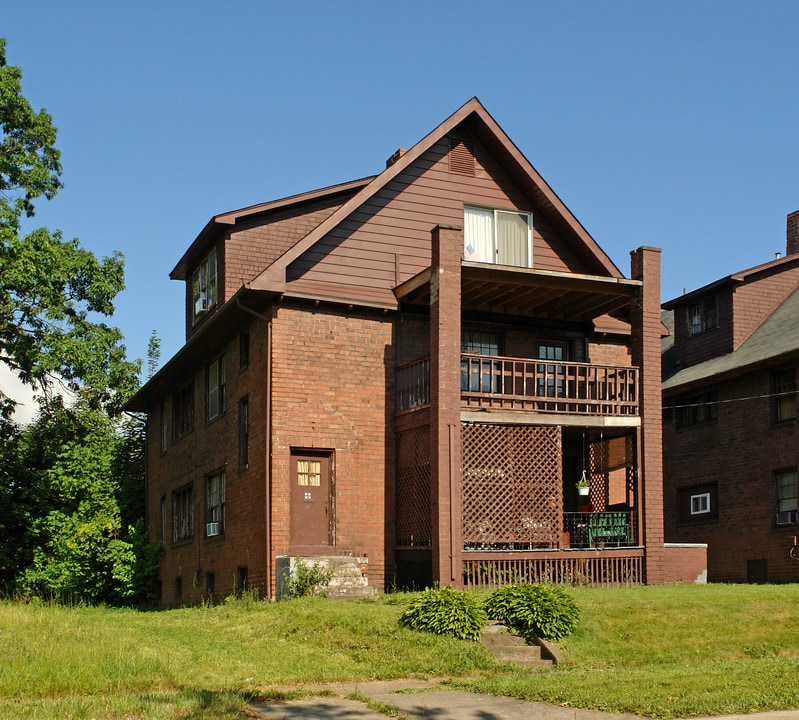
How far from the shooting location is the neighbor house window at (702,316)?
31.7m

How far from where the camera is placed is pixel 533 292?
78.3 ft

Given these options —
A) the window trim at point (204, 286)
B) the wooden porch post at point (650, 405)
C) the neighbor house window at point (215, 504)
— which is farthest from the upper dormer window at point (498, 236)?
the neighbor house window at point (215, 504)

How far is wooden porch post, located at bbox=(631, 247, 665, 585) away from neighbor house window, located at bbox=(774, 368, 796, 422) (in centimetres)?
547

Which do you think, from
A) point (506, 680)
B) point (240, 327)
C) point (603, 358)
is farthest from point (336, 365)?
point (506, 680)

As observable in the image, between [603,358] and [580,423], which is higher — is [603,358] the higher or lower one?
the higher one

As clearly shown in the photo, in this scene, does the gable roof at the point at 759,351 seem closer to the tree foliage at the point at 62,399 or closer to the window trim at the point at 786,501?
the window trim at the point at 786,501

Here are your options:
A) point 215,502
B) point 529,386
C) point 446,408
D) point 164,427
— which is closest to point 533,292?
Result: point 529,386

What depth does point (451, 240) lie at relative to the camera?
2195 cm

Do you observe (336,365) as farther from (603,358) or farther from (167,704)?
(167,704)

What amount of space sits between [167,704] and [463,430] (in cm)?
1187

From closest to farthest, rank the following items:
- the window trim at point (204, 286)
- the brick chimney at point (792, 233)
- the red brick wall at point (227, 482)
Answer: the red brick wall at point (227, 482) < the window trim at point (204, 286) < the brick chimney at point (792, 233)

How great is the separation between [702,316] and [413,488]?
1336 cm

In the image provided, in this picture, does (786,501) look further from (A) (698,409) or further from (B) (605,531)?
(B) (605,531)

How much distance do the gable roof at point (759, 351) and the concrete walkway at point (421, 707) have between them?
17125mm
